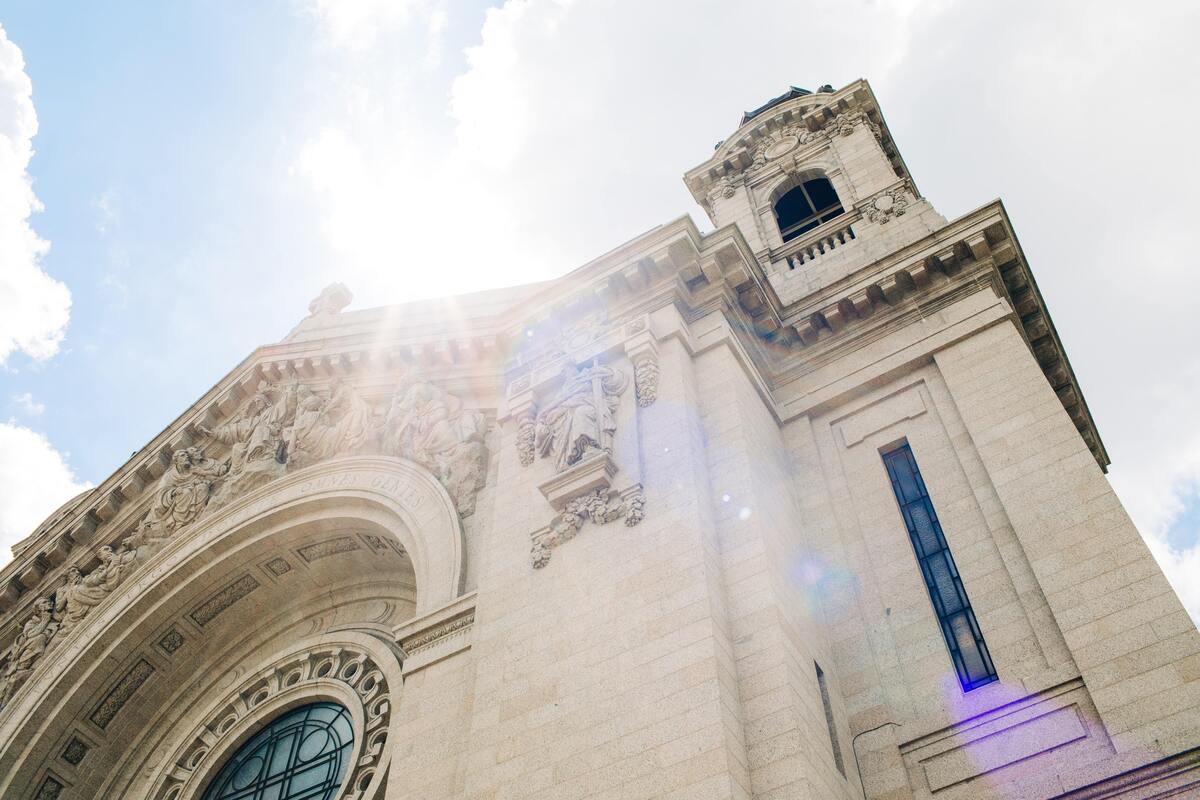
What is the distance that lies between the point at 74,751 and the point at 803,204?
1613 cm

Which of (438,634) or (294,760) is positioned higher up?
(294,760)

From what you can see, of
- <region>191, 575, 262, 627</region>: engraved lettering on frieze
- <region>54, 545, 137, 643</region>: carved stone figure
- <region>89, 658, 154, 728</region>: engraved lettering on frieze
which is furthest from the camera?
<region>54, 545, 137, 643</region>: carved stone figure

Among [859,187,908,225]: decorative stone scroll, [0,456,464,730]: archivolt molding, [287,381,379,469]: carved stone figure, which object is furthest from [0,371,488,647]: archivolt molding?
[859,187,908,225]: decorative stone scroll

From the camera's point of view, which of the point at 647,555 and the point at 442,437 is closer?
the point at 647,555

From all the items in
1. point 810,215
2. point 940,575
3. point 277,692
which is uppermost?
point 810,215

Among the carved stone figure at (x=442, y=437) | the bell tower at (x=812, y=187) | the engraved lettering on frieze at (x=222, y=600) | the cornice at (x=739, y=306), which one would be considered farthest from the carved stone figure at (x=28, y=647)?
the bell tower at (x=812, y=187)

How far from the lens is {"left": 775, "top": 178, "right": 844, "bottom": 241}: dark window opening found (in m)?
20.6

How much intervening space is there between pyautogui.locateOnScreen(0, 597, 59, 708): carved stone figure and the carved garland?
2.78m

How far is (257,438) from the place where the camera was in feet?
55.3

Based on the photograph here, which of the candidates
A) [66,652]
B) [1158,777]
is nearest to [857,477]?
[1158,777]

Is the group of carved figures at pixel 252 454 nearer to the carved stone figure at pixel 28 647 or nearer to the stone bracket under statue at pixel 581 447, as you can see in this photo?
the carved stone figure at pixel 28 647

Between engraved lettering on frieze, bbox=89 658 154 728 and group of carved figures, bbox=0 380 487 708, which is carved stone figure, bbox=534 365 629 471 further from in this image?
engraved lettering on frieze, bbox=89 658 154 728

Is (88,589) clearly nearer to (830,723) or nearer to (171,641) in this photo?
(171,641)

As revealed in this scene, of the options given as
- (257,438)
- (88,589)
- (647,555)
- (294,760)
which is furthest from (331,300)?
(647,555)
